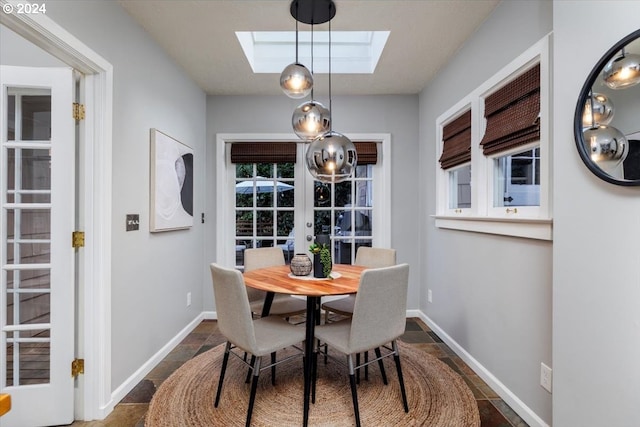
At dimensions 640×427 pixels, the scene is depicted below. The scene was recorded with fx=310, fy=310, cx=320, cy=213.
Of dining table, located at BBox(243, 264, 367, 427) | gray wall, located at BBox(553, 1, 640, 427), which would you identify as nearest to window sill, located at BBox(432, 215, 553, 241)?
gray wall, located at BBox(553, 1, 640, 427)

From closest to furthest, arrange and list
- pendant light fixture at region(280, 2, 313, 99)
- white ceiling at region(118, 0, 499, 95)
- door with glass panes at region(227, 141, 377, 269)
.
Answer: pendant light fixture at region(280, 2, 313, 99) → white ceiling at region(118, 0, 499, 95) → door with glass panes at region(227, 141, 377, 269)

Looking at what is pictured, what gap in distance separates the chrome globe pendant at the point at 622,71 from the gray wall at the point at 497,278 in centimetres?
64

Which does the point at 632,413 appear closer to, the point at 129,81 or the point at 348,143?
the point at 348,143

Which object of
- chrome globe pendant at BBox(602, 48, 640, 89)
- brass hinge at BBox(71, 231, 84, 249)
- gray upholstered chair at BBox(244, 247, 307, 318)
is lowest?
gray upholstered chair at BBox(244, 247, 307, 318)

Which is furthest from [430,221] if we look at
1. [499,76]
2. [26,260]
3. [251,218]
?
[26,260]

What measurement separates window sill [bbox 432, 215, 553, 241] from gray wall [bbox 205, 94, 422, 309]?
844 mm

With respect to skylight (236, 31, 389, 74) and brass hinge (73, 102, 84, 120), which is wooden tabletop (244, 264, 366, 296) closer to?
brass hinge (73, 102, 84, 120)

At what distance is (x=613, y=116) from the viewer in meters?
1.21

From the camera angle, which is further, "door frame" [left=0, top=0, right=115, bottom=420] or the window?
"door frame" [left=0, top=0, right=115, bottom=420]

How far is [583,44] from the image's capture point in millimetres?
1311

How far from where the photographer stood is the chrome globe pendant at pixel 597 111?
1.22m

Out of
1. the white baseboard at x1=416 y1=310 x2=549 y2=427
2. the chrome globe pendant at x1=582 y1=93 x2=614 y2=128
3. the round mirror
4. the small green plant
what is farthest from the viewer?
the small green plant

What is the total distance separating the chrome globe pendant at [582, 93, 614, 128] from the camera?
48.2 inches

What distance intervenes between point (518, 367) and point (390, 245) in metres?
1.81
